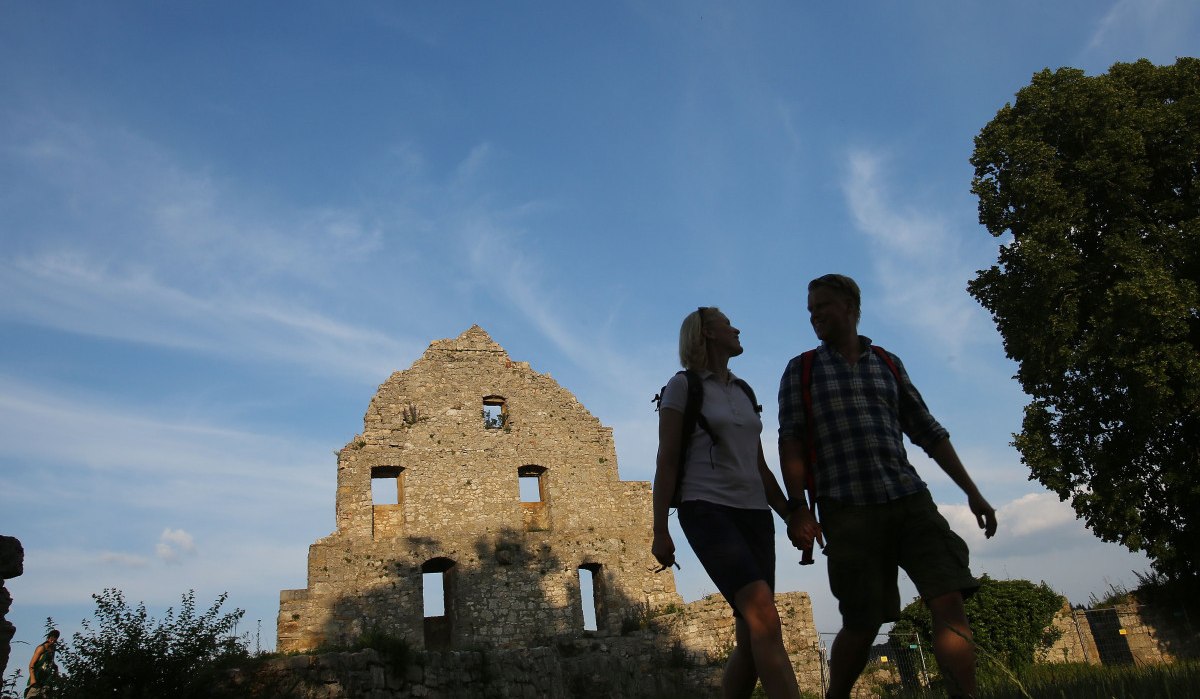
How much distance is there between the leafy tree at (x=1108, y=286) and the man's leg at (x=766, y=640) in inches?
484

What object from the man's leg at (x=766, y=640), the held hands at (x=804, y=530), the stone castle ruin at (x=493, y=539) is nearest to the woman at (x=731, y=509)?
the man's leg at (x=766, y=640)

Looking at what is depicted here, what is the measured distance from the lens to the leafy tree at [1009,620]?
15445 mm

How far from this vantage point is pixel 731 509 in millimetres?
4227

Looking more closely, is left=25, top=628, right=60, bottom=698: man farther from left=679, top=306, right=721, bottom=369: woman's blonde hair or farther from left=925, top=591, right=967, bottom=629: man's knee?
left=925, top=591, right=967, bottom=629: man's knee

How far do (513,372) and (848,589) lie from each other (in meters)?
17.1

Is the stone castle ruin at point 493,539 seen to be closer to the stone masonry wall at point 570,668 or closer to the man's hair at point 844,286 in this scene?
the stone masonry wall at point 570,668

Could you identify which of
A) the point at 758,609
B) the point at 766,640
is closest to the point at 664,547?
the point at 758,609

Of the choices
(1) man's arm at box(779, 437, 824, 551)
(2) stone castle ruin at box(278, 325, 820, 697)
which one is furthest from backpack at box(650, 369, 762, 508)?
(2) stone castle ruin at box(278, 325, 820, 697)

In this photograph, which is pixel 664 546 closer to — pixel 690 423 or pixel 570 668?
pixel 690 423

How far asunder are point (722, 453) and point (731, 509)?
0.29 m

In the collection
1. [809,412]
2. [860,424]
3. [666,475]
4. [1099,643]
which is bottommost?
[1099,643]

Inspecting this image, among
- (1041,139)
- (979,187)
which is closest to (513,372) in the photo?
(979,187)

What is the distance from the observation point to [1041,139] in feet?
53.4

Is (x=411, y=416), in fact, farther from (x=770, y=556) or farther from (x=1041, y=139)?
(x=770, y=556)
